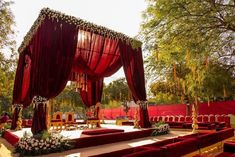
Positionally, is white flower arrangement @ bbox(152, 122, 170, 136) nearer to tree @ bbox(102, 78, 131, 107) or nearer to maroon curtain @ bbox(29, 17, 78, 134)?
maroon curtain @ bbox(29, 17, 78, 134)

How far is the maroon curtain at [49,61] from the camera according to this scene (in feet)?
28.0

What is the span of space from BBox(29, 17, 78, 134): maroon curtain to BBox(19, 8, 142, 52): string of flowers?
189mm

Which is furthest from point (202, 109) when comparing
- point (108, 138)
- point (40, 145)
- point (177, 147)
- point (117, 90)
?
point (177, 147)

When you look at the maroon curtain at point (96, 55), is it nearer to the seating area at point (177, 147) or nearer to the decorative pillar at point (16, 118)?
the decorative pillar at point (16, 118)

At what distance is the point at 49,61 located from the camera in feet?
29.0

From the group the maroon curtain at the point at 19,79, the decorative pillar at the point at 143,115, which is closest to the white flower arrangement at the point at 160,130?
the decorative pillar at the point at 143,115

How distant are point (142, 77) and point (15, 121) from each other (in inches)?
277

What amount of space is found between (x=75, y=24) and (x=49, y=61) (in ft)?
6.64

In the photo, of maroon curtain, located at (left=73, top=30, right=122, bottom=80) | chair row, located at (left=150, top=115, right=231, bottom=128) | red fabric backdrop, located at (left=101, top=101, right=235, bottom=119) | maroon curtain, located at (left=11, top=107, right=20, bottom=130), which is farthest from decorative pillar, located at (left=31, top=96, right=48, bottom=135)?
red fabric backdrop, located at (left=101, top=101, right=235, bottom=119)

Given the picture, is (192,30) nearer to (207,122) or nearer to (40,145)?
(40,145)

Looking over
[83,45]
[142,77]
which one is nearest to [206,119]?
[142,77]

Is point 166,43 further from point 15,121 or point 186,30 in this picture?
point 15,121

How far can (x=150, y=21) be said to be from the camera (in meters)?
6.96

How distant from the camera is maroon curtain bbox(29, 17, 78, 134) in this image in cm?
854
